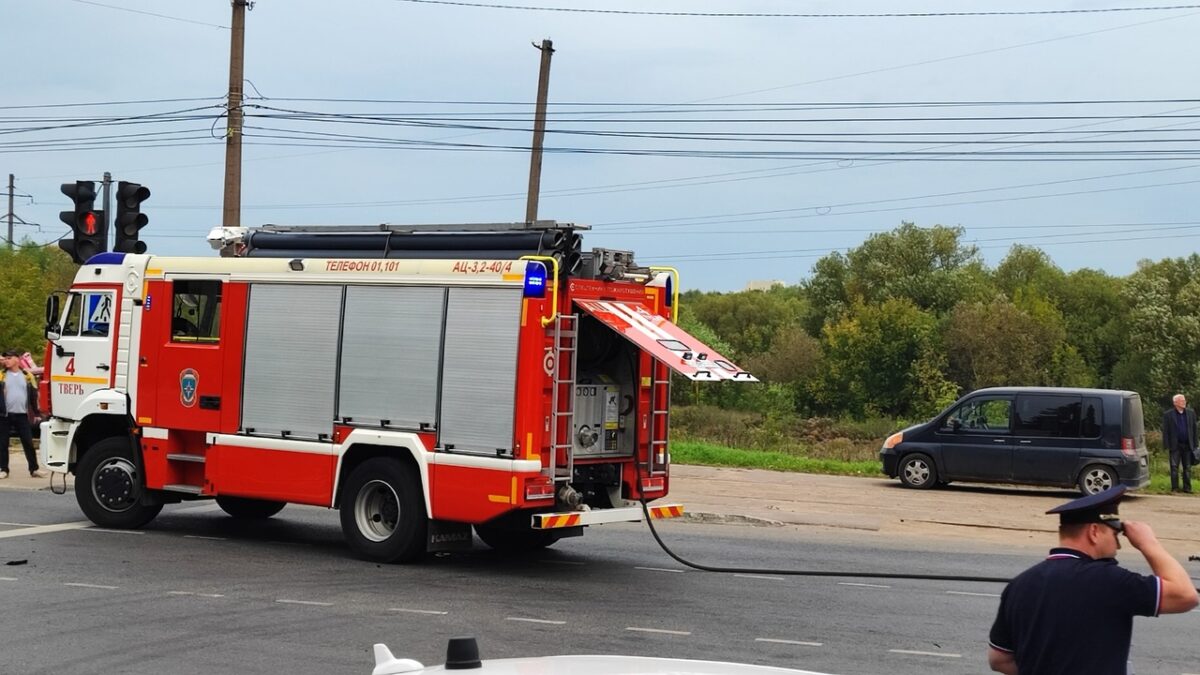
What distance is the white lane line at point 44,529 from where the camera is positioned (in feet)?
48.6

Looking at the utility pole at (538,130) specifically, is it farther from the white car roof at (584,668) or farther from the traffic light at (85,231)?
the white car roof at (584,668)

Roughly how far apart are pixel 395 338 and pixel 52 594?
3660 millimetres

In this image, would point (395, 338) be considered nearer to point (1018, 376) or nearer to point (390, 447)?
point (390, 447)

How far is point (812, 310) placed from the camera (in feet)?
310

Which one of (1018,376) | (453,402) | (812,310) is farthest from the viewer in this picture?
(812,310)

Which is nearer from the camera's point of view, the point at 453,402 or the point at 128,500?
the point at 453,402

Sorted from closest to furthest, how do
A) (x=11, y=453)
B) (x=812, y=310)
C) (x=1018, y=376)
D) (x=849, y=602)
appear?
(x=849, y=602) < (x=11, y=453) < (x=1018, y=376) < (x=812, y=310)

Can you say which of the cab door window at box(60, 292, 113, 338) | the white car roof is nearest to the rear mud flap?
the cab door window at box(60, 292, 113, 338)

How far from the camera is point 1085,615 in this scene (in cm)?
451

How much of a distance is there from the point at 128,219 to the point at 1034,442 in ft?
46.8

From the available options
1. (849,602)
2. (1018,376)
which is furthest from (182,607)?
(1018,376)

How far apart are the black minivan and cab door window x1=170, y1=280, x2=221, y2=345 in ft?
42.7

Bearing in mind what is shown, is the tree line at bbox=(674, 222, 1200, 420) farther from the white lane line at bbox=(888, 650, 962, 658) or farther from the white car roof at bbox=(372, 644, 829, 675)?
the white car roof at bbox=(372, 644, 829, 675)

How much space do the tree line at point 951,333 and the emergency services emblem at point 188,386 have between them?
4557 centimetres
